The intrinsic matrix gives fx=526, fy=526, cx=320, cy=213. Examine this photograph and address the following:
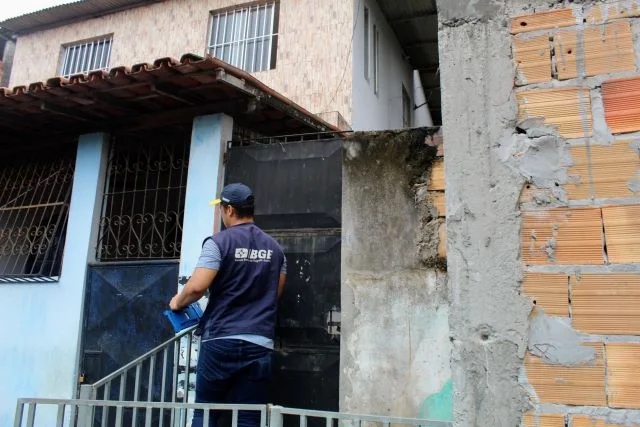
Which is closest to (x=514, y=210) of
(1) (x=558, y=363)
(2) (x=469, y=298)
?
(2) (x=469, y=298)

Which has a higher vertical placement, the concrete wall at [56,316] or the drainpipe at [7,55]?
the drainpipe at [7,55]

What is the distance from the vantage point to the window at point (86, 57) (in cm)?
946

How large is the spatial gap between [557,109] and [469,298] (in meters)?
0.72

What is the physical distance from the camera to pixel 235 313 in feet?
10.7

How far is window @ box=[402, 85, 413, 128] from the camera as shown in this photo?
10.6 m

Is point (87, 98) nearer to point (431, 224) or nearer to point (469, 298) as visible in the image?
point (431, 224)

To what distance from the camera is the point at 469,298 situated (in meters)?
1.81

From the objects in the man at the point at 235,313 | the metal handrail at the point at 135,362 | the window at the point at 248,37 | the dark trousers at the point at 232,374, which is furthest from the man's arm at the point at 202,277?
the window at the point at 248,37

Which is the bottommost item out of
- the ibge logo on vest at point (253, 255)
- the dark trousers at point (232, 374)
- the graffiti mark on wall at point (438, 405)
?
the graffiti mark on wall at point (438, 405)

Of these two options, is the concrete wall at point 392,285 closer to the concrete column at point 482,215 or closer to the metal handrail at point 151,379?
the metal handrail at point 151,379

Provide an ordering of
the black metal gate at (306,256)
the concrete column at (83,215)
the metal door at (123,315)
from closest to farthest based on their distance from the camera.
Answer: the black metal gate at (306,256) < the metal door at (123,315) < the concrete column at (83,215)

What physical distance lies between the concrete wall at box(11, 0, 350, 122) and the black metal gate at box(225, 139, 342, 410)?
2.96 m

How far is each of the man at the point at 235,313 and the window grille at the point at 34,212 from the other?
9.65 ft

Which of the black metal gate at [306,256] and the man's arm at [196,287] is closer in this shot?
the man's arm at [196,287]
